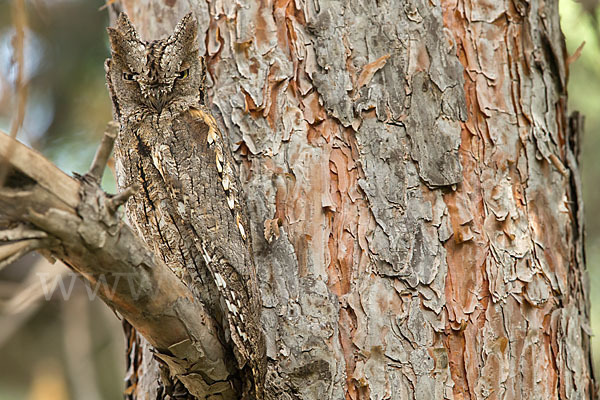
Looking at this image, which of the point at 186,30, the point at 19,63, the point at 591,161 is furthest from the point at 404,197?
the point at 591,161

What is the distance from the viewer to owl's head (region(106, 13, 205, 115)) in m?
2.01

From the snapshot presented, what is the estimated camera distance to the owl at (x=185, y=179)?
172 cm

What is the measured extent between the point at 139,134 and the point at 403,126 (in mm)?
918

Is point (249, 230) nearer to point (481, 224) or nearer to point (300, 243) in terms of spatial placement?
point (300, 243)

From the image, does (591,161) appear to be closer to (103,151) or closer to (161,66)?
(161,66)

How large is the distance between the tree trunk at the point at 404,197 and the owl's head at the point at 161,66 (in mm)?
77

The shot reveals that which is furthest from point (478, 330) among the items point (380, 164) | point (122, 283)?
point (122, 283)

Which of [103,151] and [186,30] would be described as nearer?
[103,151]

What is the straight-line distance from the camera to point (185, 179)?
6.15ft

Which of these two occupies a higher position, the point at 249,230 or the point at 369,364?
the point at 249,230

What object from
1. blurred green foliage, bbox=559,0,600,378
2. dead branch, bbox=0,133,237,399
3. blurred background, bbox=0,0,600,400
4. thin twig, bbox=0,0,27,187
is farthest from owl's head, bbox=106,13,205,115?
blurred green foliage, bbox=559,0,600,378

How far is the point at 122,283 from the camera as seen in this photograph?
1.35 meters

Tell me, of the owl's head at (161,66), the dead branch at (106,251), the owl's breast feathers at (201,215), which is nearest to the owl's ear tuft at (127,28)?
the owl's head at (161,66)

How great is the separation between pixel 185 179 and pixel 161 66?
1.55ft
